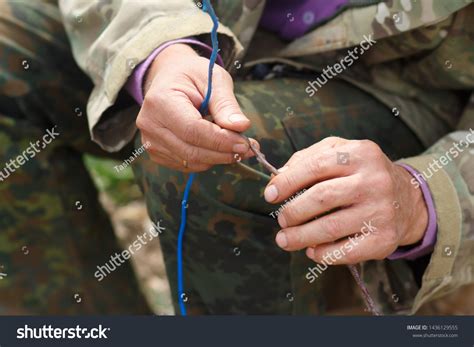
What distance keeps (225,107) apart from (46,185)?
0.58 metres

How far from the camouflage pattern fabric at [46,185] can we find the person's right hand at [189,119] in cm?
41

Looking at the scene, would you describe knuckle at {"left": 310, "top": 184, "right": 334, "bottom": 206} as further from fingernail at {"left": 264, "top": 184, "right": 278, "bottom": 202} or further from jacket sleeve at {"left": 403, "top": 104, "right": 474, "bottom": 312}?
jacket sleeve at {"left": 403, "top": 104, "right": 474, "bottom": 312}

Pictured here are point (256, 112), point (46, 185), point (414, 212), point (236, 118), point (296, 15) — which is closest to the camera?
point (236, 118)

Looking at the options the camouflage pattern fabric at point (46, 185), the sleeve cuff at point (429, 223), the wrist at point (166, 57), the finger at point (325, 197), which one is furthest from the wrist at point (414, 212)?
the camouflage pattern fabric at point (46, 185)

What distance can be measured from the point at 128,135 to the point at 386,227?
422mm

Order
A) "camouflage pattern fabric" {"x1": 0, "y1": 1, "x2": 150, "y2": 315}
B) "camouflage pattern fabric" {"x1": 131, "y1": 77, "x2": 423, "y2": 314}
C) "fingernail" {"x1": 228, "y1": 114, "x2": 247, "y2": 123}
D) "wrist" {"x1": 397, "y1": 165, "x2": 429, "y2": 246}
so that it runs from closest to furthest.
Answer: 1. "fingernail" {"x1": 228, "y1": 114, "x2": 247, "y2": 123}
2. "wrist" {"x1": 397, "y1": 165, "x2": 429, "y2": 246}
3. "camouflage pattern fabric" {"x1": 131, "y1": 77, "x2": 423, "y2": 314}
4. "camouflage pattern fabric" {"x1": 0, "y1": 1, "x2": 150, "y2": 315}

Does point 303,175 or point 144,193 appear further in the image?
point 144,193

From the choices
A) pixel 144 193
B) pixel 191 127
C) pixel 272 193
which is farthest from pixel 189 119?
Answer: pixel 144 193

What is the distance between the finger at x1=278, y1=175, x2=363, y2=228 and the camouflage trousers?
0.33 ft

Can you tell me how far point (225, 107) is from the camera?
828 millimetres

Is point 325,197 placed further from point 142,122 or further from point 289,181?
point 142,122

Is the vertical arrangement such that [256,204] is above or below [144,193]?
above

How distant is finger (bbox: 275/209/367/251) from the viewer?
32.6 inches

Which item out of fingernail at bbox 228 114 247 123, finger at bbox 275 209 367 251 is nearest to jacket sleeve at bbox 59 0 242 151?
fingernail at bbox 228 114 247 123
